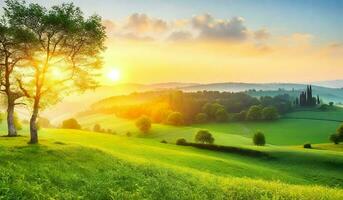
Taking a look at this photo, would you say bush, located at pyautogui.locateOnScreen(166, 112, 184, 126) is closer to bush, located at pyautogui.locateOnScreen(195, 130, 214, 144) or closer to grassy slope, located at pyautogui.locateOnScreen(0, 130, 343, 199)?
bush, located at pyautogui.locateOnScreen(195, 130, 214, 144)

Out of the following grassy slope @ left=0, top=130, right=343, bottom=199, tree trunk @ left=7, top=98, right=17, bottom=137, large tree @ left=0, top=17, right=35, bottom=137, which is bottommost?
grassy slope @ left=0, top=130, right=343, bottom=199

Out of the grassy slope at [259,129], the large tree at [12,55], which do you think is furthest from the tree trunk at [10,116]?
the grassy slope at [259,129]

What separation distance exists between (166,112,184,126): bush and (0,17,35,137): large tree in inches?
5274

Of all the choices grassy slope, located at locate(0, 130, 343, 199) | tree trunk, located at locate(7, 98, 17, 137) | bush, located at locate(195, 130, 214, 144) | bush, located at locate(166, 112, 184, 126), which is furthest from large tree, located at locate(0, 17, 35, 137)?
bush, located at locate(166, 112, 184, 126)

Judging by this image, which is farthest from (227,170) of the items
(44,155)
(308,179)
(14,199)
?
(14,199)

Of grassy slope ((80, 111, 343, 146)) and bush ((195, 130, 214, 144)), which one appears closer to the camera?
bush ((195, 130, 214, 144))

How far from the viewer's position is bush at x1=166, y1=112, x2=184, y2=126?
193m

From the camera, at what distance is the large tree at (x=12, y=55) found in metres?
51.0

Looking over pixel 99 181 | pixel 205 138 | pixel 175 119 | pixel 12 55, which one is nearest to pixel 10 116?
pixel 12 55

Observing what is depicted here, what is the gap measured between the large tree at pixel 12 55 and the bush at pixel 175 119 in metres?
134

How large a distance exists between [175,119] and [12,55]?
140995 millimetres

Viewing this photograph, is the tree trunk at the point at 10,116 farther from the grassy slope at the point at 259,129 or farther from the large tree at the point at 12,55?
the grassy slope at the point at 259,129

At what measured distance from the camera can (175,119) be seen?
193750mm

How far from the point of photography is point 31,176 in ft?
99.3
